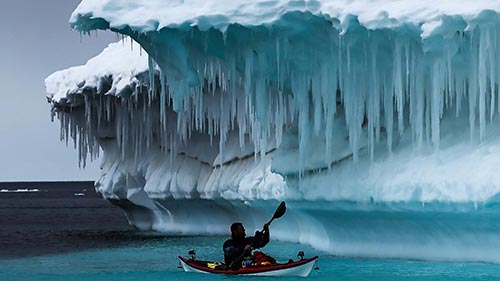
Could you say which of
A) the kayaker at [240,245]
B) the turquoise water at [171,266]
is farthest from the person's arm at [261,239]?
the turquoise water at [171,266]

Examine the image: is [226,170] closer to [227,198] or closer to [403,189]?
[227,198]

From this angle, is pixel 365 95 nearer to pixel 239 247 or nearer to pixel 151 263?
pixel 239 247

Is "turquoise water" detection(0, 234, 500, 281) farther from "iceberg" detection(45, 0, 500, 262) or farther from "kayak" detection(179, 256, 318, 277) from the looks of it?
"iceberg" detection(45, 0, 500, 262)

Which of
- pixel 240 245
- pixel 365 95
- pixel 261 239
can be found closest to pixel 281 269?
pixel 261 239

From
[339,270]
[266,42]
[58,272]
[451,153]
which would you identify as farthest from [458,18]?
[58,272]

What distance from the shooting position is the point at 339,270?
20094 mm

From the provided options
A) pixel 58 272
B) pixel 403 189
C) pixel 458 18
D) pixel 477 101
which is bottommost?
pixel 58 272

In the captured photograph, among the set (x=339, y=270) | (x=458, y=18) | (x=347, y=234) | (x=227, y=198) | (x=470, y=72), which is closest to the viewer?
(x=458, y=18)

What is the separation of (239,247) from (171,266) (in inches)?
173

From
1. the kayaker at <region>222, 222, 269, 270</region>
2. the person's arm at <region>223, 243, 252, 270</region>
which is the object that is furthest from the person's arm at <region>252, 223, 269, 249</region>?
the person's arm at <region>223, 243, 252, 270</region>

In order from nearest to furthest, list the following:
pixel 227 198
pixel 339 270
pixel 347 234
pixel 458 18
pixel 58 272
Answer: pixel 458 18
pixel 339 270
pixel 347 234
pixel 58 272
pixel 227 198

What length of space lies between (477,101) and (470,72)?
99 cm

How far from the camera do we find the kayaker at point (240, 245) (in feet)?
62.8

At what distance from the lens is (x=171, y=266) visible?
23.5 meters
